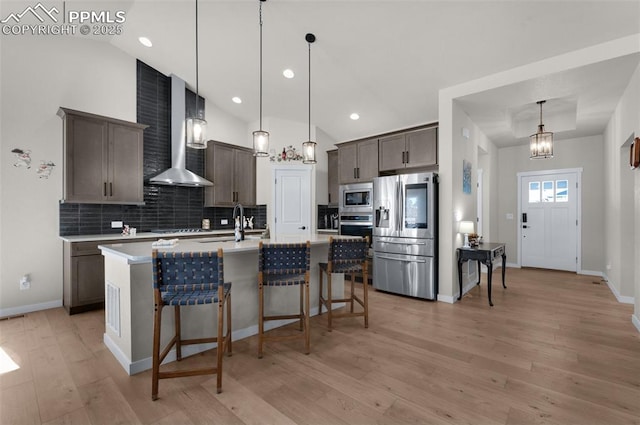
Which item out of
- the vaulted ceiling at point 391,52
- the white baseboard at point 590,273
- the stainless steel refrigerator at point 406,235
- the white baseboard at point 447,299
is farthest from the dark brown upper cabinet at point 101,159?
the white baseboard at point 590,273

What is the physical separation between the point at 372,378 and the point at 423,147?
3.62m

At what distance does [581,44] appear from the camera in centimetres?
303

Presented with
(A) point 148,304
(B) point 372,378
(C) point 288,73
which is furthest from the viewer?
(C) point 288,73

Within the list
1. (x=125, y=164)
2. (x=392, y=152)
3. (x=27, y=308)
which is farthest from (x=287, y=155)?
(x=27, y=308)

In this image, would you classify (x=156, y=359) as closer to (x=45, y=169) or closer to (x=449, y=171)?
(x=45, y=169)

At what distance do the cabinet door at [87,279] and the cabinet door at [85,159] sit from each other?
83 centimetres

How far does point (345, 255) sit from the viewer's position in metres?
3.17

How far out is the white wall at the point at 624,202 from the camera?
3.22 meters

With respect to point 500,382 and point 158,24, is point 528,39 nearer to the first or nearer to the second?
point 500,382

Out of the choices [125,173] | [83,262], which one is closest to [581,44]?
[125,173]

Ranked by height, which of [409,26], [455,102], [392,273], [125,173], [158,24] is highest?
[158,24]

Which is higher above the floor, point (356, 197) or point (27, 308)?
point (356, 197)

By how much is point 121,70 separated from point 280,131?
273 cm

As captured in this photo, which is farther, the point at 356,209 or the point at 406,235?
the point at 356,209
